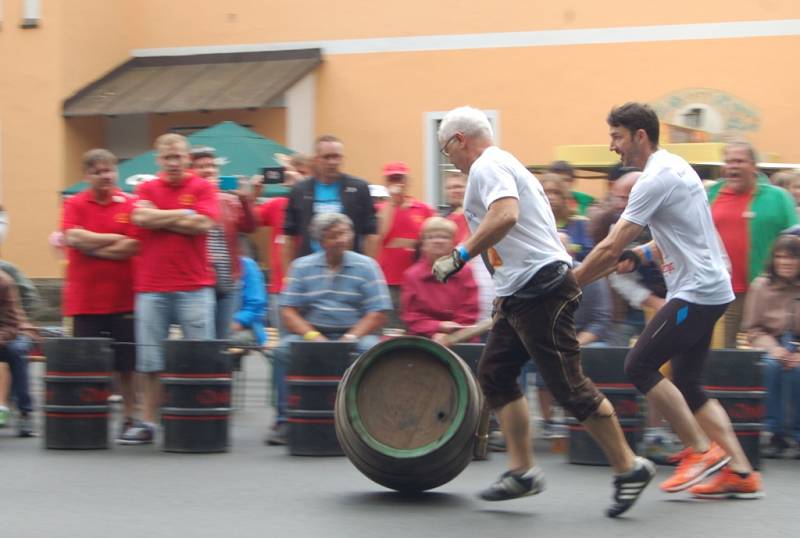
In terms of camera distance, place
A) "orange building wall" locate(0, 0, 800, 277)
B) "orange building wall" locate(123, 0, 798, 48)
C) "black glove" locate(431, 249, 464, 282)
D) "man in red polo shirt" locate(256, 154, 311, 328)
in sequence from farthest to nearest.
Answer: "orange building wall" locate(123, 0, 798, 48) < "orange building wall" locate(0, 0, 800, 277) < "man in red polo shirt" locate(256, 154, 311, 328) < "black glove" locate(431, 249, 464, 282)

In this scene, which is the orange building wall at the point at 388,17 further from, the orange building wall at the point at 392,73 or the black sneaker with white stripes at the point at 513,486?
the black sneaker with white stripes at the point at 513,486

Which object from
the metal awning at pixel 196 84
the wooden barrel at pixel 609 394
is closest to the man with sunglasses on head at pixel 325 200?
the wooden barrel at pixel 609 394

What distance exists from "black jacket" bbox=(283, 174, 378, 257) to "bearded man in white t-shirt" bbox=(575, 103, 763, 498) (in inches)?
127

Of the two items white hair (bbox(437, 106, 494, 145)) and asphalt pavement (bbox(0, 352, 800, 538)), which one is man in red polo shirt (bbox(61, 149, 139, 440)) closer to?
asphalt pavement (bbox(0, 352, 800, 538))

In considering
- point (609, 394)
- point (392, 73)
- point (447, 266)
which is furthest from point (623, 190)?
point (392, 73)

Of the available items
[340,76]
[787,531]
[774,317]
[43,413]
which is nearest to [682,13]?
[340,76]

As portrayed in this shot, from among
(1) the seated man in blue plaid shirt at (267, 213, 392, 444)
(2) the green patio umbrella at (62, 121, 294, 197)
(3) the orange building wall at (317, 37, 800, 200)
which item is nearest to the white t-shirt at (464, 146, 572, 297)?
(1) the seated man in blue plaid shirt at (267, 213, 392, 444)

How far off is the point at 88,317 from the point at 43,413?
74 centimetres

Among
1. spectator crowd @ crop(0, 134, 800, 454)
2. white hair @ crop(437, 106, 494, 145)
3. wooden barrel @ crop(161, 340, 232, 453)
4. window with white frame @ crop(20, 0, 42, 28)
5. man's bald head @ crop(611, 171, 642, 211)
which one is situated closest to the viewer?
white hair @ crop(437, 106, 494, 145)

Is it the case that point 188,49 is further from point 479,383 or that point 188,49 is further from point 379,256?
point 479,383

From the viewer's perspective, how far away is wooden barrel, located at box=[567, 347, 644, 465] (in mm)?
8102

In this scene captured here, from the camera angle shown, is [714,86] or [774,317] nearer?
[774,317]

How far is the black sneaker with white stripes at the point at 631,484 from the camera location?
6.38 meters

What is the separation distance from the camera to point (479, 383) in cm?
682
